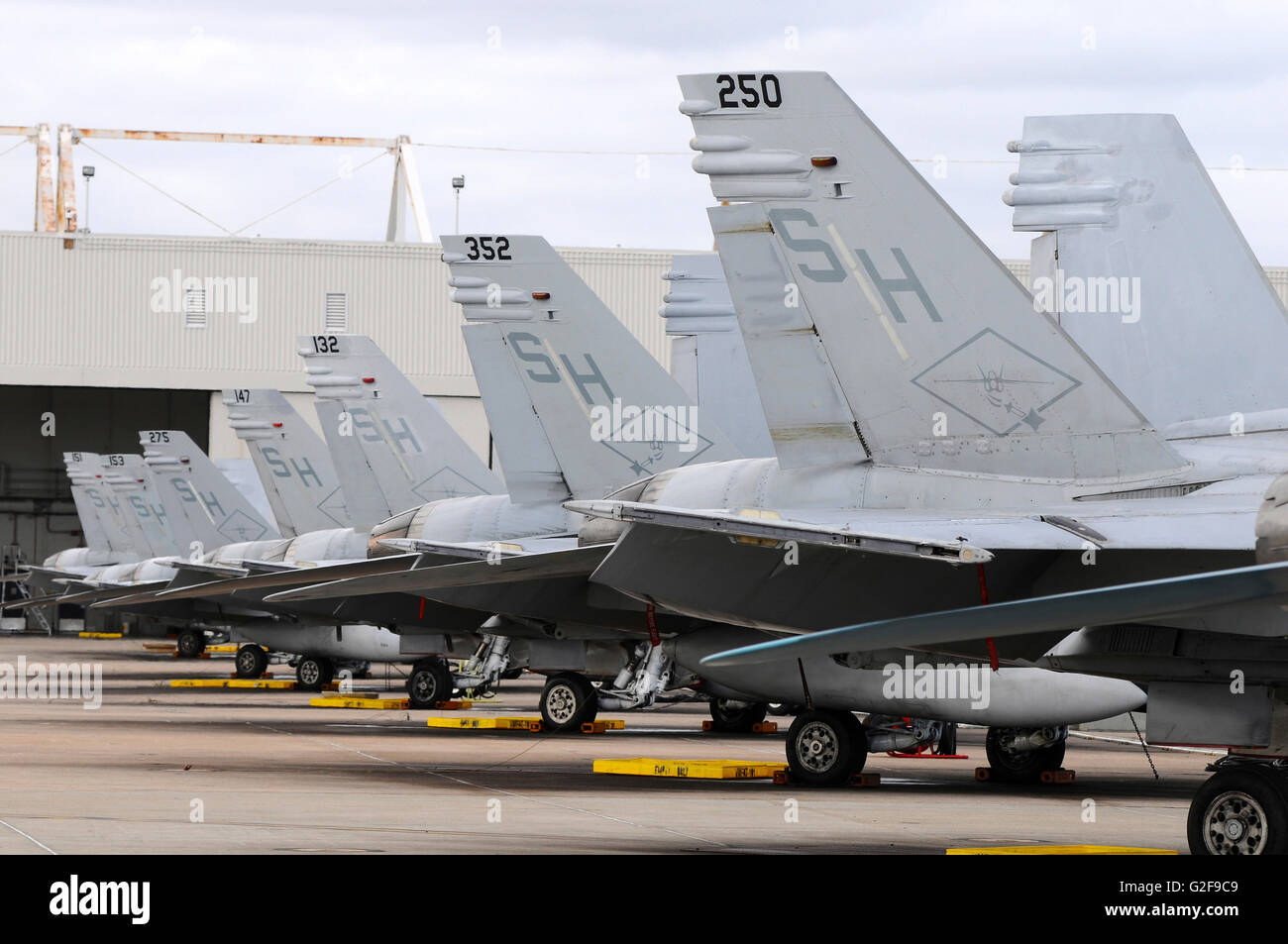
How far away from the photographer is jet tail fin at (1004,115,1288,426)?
11.4m

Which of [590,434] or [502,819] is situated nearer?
[502,819]

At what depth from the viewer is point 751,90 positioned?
10.3 meters

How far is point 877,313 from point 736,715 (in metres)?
11.8

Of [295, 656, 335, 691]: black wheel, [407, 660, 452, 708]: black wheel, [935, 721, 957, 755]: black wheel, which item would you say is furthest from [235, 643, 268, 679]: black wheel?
[935, 721, 957, 755]: black wheel

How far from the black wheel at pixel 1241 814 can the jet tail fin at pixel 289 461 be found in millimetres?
21209

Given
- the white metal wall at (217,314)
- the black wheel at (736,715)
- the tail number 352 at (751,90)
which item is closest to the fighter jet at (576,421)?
the black wheel at (736,715)

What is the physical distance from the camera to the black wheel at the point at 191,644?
148 feet

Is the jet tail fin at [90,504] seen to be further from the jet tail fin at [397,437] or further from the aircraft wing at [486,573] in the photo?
the aircraft wing at [486,573]

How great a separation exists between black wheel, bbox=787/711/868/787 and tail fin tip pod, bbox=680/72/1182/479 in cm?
476

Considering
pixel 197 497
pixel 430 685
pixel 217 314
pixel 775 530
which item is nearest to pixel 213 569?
pixel 430 685

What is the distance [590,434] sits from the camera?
16.3 metres
